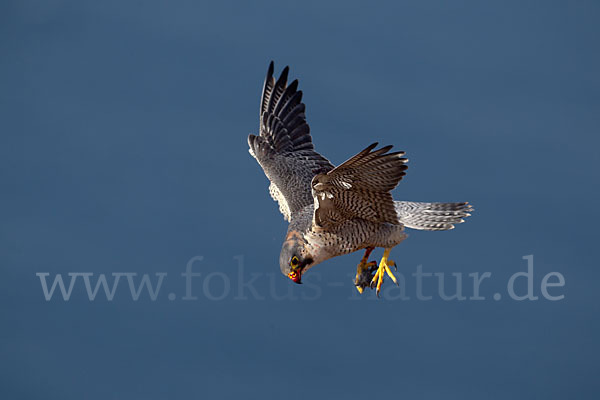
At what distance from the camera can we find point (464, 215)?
1095 centimetres

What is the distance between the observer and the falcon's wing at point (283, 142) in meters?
11.9

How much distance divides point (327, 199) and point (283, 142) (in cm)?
261

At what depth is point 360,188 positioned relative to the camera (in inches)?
389

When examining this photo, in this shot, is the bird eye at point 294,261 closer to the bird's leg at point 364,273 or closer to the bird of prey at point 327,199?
the bird of prey at point 327,199

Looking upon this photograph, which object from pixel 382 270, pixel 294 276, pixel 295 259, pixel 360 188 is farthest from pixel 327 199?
pixel 382 270

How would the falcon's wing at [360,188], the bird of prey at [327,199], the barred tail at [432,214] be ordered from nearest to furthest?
the falcon's wing at [360,188] → the bird of prey at [327,199] → the barred tail at [432,214]

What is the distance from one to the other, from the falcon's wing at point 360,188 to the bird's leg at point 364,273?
0.80 metres

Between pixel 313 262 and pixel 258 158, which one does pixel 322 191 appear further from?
pixel 258 158

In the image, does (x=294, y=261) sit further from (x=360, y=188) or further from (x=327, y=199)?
(x=360, y=188)

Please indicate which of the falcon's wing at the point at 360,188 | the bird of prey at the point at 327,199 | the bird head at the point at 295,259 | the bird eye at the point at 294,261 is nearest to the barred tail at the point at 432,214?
the bird of prey at the point at 327,199

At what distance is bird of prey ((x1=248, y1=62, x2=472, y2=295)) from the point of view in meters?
9.62

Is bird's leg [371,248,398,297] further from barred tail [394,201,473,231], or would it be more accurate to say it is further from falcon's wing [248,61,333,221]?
falcon's wing [248,61,333,221]

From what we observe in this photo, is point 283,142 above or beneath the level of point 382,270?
above

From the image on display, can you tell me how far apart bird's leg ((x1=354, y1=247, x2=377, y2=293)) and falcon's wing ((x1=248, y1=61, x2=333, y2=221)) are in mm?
1187
